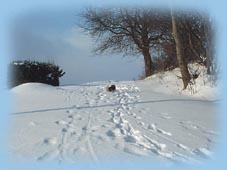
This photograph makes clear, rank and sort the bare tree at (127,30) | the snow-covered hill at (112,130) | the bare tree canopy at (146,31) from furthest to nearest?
the bare tree at (127,30) → the bare tree canopy at (146,31) → the snow-covered hill at (112,130)

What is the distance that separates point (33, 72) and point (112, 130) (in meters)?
11.8

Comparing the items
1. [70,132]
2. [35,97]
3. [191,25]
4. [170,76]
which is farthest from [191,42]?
[70,132]

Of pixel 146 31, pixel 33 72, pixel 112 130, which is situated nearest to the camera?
pixel 112 130

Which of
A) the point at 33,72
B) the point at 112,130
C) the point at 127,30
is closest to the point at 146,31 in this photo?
the point at 127,30

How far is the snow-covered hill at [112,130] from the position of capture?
4.79 meters

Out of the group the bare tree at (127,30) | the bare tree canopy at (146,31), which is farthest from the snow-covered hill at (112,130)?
the bare tree at (127,30)

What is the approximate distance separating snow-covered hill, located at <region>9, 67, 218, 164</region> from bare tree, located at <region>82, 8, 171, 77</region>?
1162cm

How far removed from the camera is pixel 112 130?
20.0 feet

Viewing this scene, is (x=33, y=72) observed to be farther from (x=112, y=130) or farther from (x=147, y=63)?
(x=112, y=130)

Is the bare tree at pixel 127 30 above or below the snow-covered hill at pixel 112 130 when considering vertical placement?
above

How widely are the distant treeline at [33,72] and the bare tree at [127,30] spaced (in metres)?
4.80

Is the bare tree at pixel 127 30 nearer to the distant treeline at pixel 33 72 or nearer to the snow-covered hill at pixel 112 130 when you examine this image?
the distant treeline at pixel 33 72

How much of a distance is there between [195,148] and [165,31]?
1463 cm

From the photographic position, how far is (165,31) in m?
19.1
